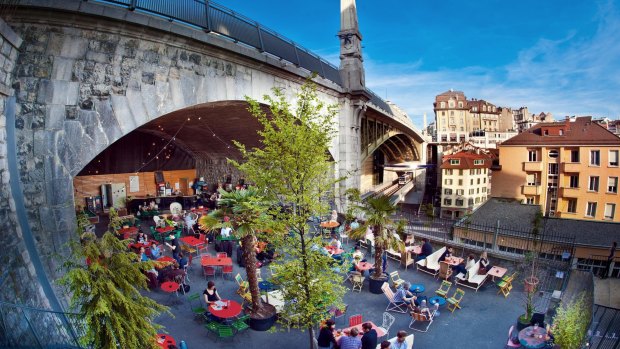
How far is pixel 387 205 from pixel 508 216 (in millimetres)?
18374

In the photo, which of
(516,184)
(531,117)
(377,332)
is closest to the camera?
A: (377,332)

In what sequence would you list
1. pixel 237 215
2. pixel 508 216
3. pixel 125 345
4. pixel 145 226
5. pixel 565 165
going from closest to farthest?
pixel 125 345
pixel 237 215
pixel 145 226
pixel 508 216
pixel 565 165

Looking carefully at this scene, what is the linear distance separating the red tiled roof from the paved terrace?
106ft

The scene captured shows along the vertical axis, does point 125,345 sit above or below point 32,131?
below

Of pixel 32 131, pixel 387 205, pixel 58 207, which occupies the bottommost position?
pixel 387 205

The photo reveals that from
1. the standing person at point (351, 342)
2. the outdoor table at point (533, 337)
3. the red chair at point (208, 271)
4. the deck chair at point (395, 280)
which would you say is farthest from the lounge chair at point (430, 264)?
the red chair at point (208, 271)

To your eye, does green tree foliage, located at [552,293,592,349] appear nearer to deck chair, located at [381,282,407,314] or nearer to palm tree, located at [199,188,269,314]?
deck chair, located at [381,282,407,314]

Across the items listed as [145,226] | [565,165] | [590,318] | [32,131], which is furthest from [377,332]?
[565,165]

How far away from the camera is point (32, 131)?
24.0 ft

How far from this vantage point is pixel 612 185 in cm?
3472

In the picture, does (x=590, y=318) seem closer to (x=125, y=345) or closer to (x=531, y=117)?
(x=125, y=345)

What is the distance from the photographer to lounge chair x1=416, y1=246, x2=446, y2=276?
46.2ft

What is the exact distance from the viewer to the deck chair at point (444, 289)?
11.7 metres

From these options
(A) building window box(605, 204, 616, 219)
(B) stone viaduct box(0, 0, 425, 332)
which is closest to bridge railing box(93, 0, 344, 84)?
(B) stone viaduct box(0, 0, 425, 332)
